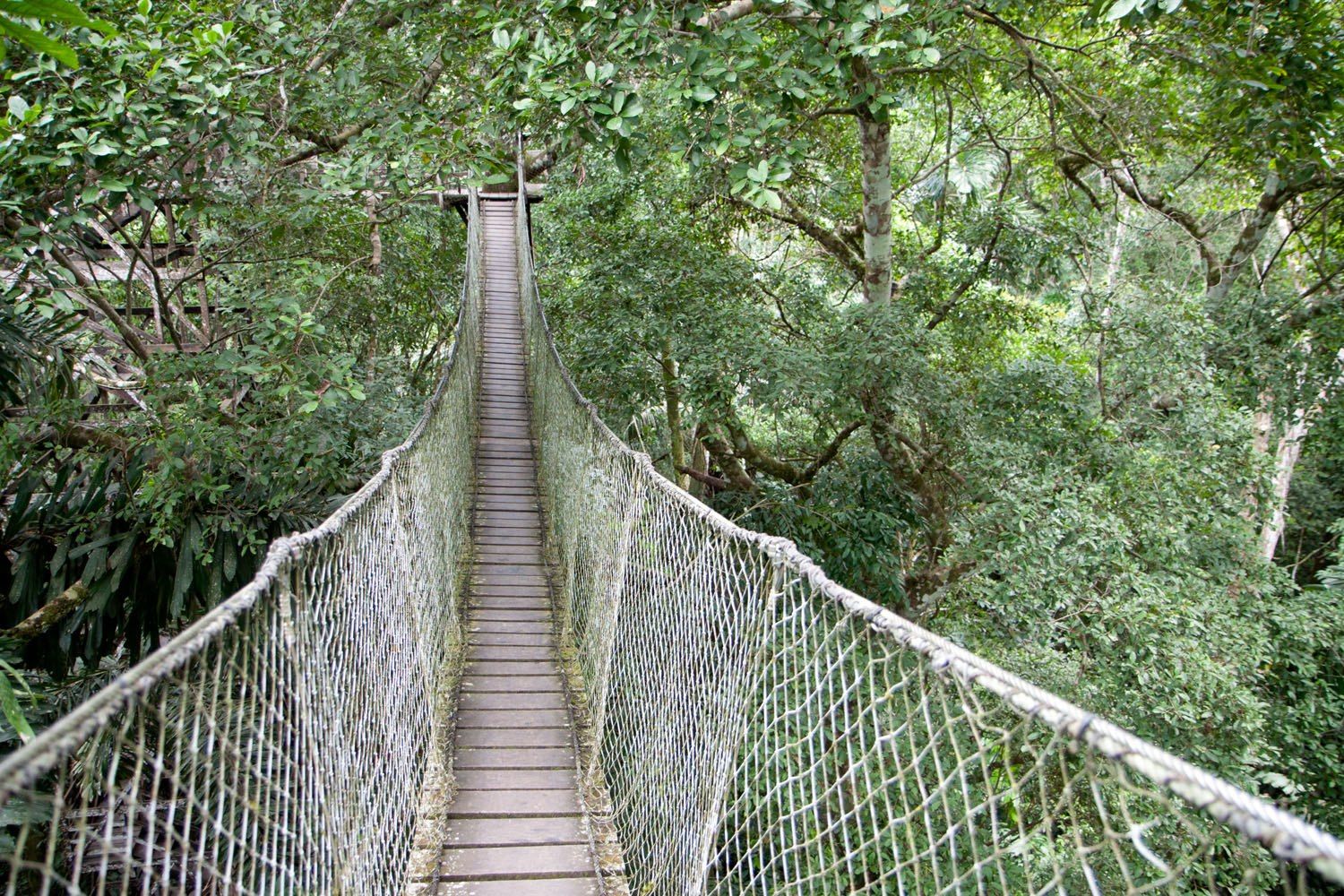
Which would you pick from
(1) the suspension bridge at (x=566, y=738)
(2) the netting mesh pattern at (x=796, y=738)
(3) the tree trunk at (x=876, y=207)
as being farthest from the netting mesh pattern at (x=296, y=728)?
(3) the tree trunk at (x=876, y=207)

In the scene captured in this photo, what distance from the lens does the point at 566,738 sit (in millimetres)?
2658

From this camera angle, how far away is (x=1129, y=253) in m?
9.58

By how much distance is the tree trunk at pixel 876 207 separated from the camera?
14.5 feet

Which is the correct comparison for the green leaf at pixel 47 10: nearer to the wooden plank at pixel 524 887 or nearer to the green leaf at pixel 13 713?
the green leaf at pixel 13 713

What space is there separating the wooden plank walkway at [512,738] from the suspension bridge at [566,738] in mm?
10

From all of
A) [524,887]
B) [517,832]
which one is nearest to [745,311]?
[517,832]

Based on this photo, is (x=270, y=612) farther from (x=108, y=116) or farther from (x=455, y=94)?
(x=455, y=94)

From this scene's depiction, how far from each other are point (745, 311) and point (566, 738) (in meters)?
2.77

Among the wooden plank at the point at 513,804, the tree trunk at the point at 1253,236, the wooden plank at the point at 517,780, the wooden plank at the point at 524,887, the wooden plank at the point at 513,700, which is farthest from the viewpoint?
the tree trunk at the point at 1253,236

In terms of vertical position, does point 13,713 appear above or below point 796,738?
above

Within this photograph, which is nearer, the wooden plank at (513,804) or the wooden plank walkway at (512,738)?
the wooden plank walkway at (512,738)

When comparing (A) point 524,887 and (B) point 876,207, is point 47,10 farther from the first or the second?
(B) point 876,207

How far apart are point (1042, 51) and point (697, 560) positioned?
5.79 meters

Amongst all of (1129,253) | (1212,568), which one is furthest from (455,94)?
(1129,253)
